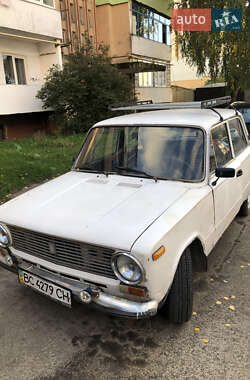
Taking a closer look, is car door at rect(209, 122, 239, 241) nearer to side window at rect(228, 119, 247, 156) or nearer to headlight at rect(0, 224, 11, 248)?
side window at rect(228, 119, 247, 156)

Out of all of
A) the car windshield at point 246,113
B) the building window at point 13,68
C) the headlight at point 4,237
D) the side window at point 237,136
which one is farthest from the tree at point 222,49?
the headlight at point 4,237

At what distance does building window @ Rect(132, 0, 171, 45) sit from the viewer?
73.8 ft

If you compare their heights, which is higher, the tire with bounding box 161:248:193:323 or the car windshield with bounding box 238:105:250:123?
the car windshield with bounding box 238:105:250:123

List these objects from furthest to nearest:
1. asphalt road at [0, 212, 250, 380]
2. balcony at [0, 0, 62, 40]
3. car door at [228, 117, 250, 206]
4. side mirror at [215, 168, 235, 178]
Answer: balcony at [0, 0, 62, 40] < car door at [228, 117, 250, 206] < side mirror at [215, 168, 235, 178] < asphalt road at [0, 212, 250, 380]

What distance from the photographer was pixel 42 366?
2568mm

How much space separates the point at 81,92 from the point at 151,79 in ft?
46.5

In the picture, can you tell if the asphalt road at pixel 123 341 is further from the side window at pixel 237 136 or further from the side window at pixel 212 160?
the side window at pixel 237 136

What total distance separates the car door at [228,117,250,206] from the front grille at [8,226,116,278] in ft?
8.25

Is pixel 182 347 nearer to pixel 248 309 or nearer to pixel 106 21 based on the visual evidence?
pixel 248 309

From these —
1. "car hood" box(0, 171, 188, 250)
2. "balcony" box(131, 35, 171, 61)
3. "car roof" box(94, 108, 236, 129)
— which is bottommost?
"car hood" box(0, 171, 188, 250)

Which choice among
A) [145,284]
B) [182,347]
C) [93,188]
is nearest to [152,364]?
[182,347]

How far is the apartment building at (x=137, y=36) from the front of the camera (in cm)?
2127

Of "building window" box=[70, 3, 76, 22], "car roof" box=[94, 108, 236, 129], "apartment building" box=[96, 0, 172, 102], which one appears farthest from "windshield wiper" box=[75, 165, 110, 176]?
"building window" box=[70, 3, 76, 22]

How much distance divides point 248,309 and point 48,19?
16.0 meters
